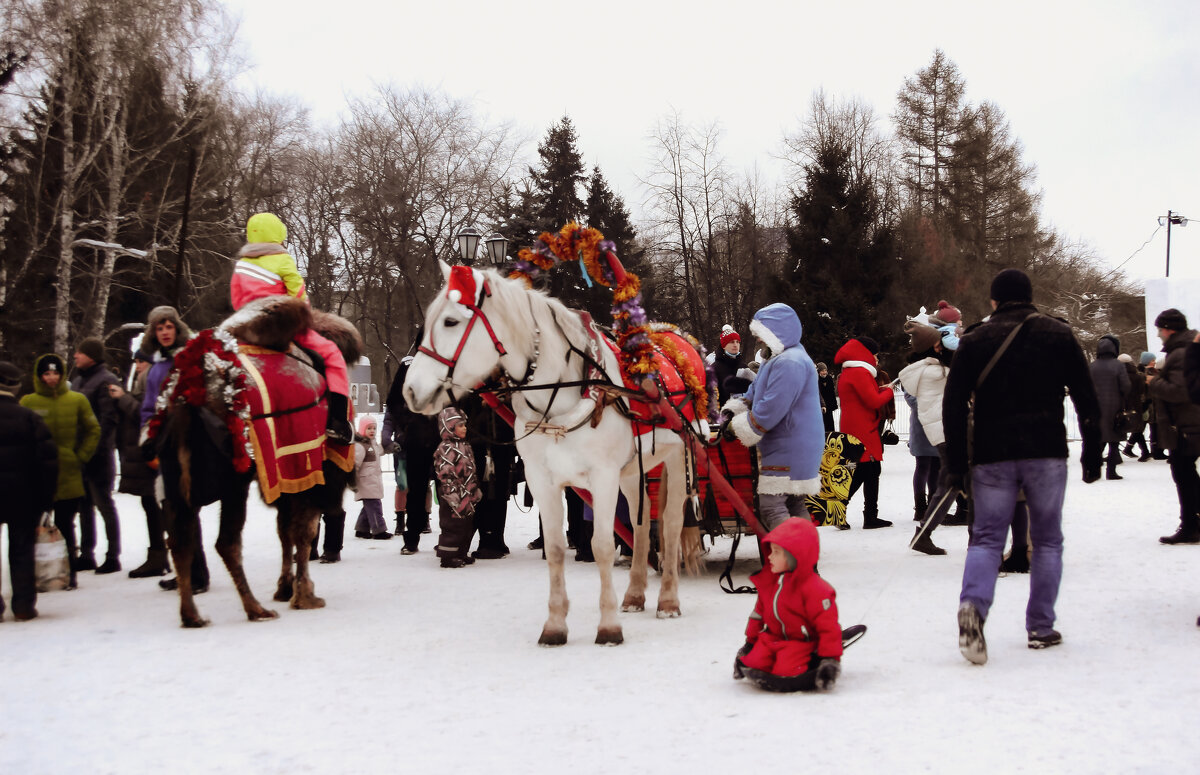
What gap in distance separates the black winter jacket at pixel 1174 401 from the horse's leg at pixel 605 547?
541 cm

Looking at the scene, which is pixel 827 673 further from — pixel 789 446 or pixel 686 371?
pixel 686 371

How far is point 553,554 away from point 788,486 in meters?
2.05

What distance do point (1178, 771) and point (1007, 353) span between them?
7.91 feet

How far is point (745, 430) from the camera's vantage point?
759 cm

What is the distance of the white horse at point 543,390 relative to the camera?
599 centimetres

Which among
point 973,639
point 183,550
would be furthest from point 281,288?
point 973,639

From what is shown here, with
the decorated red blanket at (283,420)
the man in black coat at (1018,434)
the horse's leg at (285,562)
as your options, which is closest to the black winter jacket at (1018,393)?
the man in black coat at (1018,434)

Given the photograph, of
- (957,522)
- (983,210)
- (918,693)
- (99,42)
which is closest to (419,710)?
(918,693)

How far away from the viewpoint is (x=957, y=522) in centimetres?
1162

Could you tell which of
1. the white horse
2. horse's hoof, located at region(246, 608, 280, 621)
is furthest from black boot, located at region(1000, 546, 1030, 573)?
horse's hoof, located at region(246, 608, 280, 621)

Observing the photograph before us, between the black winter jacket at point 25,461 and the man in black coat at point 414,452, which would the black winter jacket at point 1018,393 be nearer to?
the black winter jacket at point 25,461

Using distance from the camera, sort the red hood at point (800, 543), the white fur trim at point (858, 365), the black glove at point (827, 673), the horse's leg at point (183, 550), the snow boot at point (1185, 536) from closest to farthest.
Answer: the black glove at point (827, 673) < the red hood at point (800, 543) < the horse's leg at point (183, 550) < the snow boot at point (1185, 536) < the white fur trim at point (858, 365)

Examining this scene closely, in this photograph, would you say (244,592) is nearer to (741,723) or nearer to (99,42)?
(741,723)

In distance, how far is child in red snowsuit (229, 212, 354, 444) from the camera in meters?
7.78
